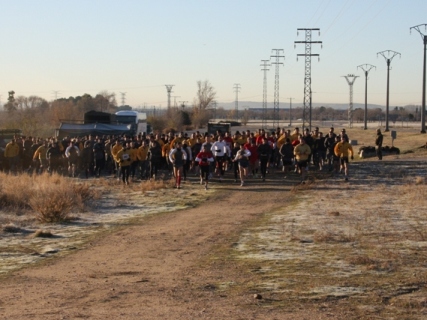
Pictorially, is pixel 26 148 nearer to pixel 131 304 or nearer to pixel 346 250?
pixel 346 250

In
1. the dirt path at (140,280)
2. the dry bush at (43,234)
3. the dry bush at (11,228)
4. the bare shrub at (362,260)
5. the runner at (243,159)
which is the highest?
the runner at (243,159)

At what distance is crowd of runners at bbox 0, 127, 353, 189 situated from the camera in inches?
1079

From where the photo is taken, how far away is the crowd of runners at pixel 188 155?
2741 cm

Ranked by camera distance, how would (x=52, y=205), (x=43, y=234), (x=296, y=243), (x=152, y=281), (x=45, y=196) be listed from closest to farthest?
(x=152, y=281) → (x=296, y=243) → (x=43, y=234) → (x=52, y=205) → (x=45, y=196)

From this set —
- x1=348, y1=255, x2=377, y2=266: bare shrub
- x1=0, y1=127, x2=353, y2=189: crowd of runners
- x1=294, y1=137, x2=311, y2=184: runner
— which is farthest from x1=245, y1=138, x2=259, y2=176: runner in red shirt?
x1=348, y1=255, x2=377, y2=266: bare shrub

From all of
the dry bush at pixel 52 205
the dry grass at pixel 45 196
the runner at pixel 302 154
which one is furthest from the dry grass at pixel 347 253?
the dry grass at pixel 45 196

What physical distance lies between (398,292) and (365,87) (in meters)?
79.8

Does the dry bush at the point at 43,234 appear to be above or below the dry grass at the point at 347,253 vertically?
below

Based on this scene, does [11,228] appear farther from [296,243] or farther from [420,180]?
[420,180]

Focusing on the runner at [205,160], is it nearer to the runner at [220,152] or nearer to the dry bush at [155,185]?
the dry bush at [155,185]

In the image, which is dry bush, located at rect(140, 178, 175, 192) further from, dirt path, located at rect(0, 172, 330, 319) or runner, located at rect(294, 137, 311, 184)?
dirt path, located at rect(0, 172, 330, 319)

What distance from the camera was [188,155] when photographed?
2823cm

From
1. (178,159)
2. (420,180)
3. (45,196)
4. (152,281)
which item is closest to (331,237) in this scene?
(152,281)

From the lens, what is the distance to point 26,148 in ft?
114
